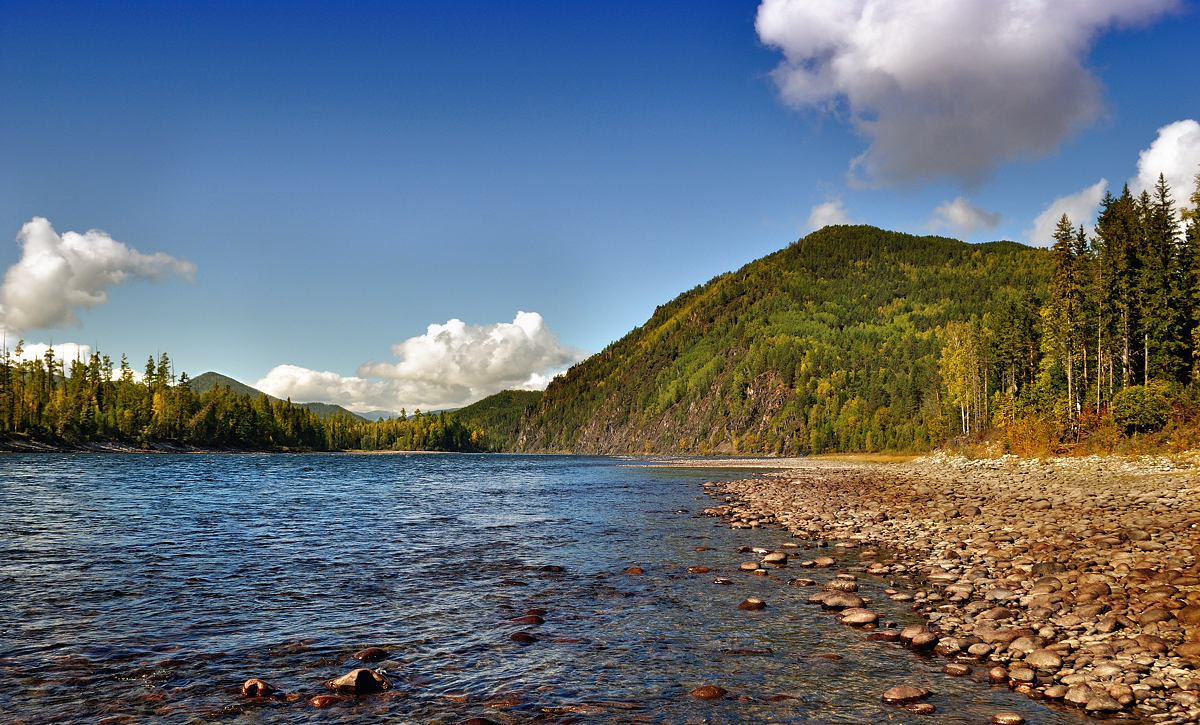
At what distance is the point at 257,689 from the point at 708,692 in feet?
24.6

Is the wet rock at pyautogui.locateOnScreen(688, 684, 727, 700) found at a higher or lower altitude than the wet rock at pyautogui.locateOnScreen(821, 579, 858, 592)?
lower

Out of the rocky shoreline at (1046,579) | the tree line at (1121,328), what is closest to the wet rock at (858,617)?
the rocky shoreline at (1046,579)

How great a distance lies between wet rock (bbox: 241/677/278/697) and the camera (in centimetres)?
1061

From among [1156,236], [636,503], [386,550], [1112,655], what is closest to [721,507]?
[636,503]

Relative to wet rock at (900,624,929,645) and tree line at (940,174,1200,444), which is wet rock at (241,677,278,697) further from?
tree line at (940,174,1200,444)

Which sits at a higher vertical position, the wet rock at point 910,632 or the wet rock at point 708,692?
the wet rock at point 910,632

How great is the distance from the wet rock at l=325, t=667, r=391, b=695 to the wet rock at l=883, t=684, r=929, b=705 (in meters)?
8.37

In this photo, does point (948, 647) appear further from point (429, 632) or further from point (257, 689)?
point (257, 689)

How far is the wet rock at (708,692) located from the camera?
1086 centimetres

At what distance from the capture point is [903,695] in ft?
34.6

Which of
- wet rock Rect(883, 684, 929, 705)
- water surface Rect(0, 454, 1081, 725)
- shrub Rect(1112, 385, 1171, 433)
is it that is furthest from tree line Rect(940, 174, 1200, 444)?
wet rock Rect(883, 684, 929, 705)

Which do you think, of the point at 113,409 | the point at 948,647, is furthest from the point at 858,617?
the point at 113,409

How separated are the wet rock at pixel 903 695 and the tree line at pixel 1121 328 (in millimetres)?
55863

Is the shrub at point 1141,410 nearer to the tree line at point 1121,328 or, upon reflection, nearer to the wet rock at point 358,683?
the tree line at point 1121,328
